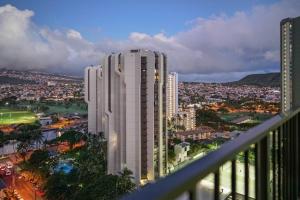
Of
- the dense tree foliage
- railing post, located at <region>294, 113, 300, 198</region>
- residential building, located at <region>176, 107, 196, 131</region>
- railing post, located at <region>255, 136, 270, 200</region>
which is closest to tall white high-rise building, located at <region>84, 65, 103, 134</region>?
the dense tree foliage

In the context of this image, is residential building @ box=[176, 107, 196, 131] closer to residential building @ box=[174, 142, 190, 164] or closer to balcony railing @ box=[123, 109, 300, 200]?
residential building @ box=[174, 142, 190, 164]

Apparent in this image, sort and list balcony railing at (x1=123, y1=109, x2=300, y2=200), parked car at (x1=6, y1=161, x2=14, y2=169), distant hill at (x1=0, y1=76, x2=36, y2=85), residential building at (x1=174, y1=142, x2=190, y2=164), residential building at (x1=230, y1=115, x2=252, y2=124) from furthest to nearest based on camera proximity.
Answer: distant hill at (x1=0, y1=76, x2=36, y2=85), residential building at (x1=230, y1=115, x2=252, y2=124), parked car at (x1=6, y1=161, x2=14, y2=169), residential building at (x1=174, y1=142, x2=190, y2=164), balcony railing at (x1=123, y1=109, x2=300, y2=200)

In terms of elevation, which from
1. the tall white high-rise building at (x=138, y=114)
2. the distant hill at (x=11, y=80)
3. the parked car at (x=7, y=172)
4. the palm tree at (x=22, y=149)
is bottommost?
the parked car at (x=7, y=172)

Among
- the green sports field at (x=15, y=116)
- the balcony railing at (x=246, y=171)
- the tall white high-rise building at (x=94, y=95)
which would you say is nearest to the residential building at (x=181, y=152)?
the tall white high-rise building at (x=94, y=95)

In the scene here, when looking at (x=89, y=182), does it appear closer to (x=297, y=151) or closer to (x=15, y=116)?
(x=297, y=151)

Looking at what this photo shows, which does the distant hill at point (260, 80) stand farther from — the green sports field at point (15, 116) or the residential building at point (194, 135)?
the green sports field at point (15, 116)

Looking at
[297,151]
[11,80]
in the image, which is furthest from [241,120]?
[11,80]
